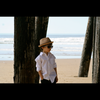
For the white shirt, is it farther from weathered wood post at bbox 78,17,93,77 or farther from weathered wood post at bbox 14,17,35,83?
weathered wood post at bbox 78,17,93,77

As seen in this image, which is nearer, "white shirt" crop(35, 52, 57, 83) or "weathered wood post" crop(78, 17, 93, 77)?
"white shirt" crop(35, 52, 57, 83)

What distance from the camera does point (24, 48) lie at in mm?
3260

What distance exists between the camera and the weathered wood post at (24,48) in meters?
3.24

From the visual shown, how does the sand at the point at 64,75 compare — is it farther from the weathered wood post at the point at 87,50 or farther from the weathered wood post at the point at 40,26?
the weathered wood post at the point at 40,26

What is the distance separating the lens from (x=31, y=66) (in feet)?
11.1

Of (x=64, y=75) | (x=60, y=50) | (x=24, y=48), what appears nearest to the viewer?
(x=24, y=48)

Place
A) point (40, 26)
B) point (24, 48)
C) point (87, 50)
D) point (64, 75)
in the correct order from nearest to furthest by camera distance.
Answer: point (24, 48) < point (40, 26) < point (87, 50) < point (64, 75)

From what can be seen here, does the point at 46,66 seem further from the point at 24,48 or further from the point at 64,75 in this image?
the point at 64,75

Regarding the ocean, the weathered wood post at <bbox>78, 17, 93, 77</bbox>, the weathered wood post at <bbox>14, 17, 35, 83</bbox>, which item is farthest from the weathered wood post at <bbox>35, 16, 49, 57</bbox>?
the ocean

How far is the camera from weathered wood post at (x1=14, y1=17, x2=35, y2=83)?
324cm

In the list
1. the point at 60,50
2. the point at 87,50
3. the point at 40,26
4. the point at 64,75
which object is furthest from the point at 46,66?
the point at 60,50

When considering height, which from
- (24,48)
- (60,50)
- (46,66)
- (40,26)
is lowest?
(46,66)
